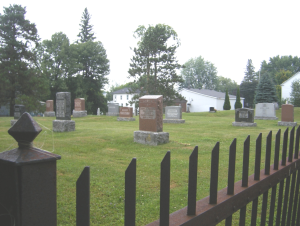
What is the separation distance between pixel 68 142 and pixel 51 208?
9704 millimetres

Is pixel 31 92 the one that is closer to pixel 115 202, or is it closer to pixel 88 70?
pixel 88 70

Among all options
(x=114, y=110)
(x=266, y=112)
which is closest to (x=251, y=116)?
(x=266, y=112)

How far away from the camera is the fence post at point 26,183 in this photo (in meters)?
1.09

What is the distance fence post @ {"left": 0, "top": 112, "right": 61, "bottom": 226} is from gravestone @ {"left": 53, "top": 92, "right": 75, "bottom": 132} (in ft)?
44.3

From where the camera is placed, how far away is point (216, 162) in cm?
184

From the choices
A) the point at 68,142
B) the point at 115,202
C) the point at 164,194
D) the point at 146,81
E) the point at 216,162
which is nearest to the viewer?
the point at 164,194

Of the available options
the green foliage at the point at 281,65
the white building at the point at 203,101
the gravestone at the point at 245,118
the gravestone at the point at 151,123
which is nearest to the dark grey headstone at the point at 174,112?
the gravestone at the point at 245,118

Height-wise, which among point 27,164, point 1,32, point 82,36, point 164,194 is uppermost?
point 82,36

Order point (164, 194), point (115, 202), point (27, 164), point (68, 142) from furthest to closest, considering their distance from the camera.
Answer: point (68, 142)
point (115, 202)
point (164, 194)
point (27, 164)

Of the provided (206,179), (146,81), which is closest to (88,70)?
(146,81)

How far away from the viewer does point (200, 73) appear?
91188 millimetres

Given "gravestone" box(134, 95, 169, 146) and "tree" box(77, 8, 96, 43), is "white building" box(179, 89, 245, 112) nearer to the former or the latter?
"tree" box(77, 8, 96, 43)

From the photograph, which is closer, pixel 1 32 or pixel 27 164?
pixel 27 164

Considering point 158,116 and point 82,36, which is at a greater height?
point 82,36
